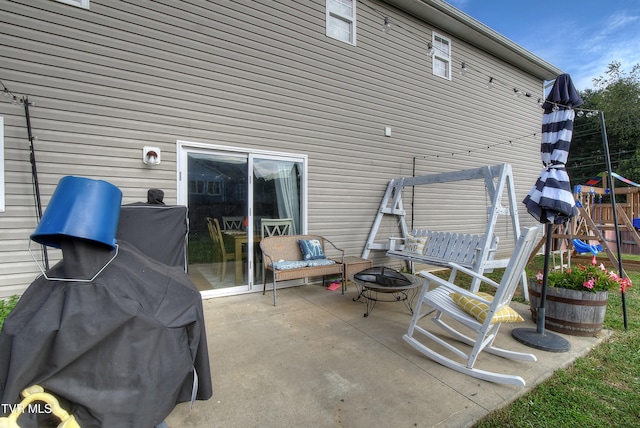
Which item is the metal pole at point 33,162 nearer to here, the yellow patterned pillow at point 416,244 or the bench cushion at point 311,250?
the bench cushion at point 311,250

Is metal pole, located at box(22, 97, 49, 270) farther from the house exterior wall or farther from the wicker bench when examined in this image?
the wicker bench

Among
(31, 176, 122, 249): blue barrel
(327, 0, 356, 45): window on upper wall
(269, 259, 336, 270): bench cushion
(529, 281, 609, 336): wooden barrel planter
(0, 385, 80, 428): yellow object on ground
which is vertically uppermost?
(327, 0, 356, 45): window on upper wall

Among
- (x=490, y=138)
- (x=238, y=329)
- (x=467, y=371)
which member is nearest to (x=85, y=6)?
(x=238, y=329)

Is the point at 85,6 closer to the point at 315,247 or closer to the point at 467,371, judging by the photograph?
the point at 315,247

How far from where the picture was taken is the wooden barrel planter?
3.04 meters

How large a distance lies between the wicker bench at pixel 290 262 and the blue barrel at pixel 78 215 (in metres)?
2.60

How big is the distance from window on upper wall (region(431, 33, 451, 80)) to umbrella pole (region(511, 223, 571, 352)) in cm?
487

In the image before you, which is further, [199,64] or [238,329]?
[199,64]

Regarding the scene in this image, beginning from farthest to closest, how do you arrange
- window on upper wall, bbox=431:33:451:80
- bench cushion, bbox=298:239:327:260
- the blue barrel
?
1. window on upper wall, bbox=431:33:451:80
2. bench cushion, bbox=298:239:327:260
3. the blue barrel

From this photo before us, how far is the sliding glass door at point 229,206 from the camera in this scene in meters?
4.10

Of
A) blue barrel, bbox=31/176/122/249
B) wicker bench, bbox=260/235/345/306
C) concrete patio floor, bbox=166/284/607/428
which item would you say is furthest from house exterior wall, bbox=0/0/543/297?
blue barrel, bbox=31/176/122/249

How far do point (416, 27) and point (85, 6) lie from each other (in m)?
5.56

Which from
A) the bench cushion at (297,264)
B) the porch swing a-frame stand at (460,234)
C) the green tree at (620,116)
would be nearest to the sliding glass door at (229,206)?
the bench cushion at (297,264)

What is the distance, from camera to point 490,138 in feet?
25.2
